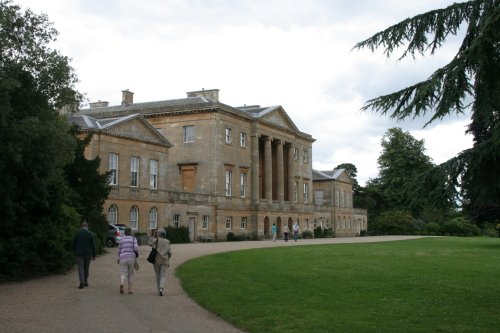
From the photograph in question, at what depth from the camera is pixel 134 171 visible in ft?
148

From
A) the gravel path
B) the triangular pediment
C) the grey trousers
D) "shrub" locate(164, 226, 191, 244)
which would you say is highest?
the triangular pediment

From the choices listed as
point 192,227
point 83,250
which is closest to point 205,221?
point 192,227

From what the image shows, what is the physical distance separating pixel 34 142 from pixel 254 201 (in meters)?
44.8

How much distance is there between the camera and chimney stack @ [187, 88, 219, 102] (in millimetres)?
61219

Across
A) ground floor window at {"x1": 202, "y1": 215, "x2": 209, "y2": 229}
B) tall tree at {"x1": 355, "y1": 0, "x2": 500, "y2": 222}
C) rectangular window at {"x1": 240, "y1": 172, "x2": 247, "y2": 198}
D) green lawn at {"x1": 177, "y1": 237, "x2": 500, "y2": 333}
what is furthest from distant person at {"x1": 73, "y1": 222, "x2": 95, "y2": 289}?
rectangular window at {"x1": 240, "y1": 172, "x2": 247, "y2": 198}

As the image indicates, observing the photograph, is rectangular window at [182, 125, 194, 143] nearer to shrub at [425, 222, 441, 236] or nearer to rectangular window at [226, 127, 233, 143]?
rectangular window at [226, 127, 233, 143]

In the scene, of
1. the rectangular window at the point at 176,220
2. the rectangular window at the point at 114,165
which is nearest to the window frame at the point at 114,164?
the rectangular window at the point at 114,165

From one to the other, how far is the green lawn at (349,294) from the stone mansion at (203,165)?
1832 cm

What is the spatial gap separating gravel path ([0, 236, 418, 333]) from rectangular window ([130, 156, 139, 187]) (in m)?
26.2

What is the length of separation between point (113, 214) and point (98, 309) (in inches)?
1133

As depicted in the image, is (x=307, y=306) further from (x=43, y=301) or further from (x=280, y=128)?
(x=280, y=128)

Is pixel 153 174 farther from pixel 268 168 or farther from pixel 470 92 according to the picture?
pixel 470 92

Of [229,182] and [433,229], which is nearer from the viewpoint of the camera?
[229,182]

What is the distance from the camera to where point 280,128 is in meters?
66.6
